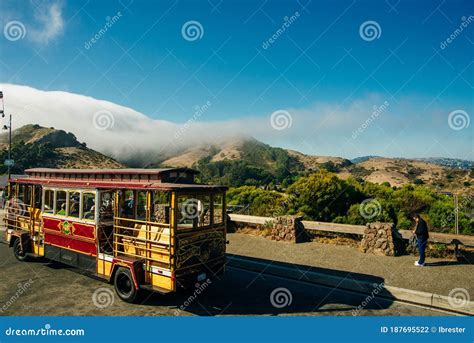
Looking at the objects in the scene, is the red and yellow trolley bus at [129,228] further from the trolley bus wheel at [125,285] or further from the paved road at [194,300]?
the paved road at [194,300]

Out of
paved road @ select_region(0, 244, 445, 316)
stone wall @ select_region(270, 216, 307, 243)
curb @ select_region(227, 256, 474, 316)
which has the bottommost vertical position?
paved road @ select_region(0, 244, 445, 316)

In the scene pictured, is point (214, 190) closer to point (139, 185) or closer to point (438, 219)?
point (139, 185)

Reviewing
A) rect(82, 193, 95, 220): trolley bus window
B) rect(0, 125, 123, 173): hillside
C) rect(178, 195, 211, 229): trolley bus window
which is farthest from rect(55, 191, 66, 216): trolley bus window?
rect(0, 125, 123, 173): hillside

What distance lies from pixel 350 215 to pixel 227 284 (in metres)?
8.65

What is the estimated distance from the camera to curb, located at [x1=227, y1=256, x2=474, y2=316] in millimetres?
7660

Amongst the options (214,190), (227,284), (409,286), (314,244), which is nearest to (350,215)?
(314,244)

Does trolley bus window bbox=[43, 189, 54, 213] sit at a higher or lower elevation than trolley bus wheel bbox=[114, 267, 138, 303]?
higher

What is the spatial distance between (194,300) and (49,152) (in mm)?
79355

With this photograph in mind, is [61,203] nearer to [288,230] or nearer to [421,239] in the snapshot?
[288,230]

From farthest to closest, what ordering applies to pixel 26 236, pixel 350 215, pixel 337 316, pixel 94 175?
pixel 350 215, pixel 26 236, pixel 94 175, pixel 337 316

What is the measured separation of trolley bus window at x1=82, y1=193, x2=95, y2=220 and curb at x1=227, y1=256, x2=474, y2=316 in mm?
4825

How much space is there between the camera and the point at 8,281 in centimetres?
958

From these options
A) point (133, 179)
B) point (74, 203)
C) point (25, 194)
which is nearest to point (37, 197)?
point (25, 194)

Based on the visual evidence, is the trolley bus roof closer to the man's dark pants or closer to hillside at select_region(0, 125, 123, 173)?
the man's dark pants
